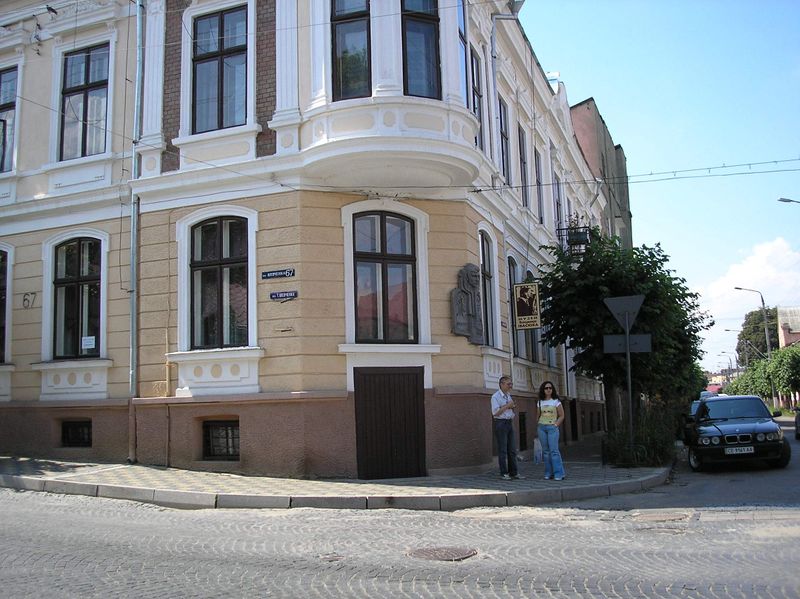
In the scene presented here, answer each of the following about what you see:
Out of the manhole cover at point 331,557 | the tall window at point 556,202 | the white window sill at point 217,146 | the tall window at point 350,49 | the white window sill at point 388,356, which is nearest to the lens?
the manhole cover at point 331,557

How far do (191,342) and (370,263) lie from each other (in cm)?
351

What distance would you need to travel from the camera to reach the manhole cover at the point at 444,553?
680 centimetres

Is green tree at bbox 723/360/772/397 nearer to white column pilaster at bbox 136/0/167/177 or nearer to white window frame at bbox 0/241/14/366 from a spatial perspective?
white column pilaster at bbox 136/0/167/177

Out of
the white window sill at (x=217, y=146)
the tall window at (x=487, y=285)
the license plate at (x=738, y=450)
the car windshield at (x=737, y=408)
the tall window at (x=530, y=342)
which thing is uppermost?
the white window sill at (x=217, y=146)

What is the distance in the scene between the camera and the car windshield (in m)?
15.5

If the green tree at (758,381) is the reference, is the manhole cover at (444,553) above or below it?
below

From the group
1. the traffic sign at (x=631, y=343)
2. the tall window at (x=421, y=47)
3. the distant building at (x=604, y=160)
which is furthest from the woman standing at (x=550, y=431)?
the distant building at (x=604, y=160)

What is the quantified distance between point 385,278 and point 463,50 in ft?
16.2

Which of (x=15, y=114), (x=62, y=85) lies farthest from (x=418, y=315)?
(x=15, y=114)

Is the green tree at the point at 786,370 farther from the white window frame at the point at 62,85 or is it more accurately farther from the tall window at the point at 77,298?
the white window frame at the point at 62,85

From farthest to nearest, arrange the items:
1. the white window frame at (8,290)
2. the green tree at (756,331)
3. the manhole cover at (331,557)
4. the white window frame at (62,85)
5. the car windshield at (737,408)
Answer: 1. the green tree at (756,331)
2. the car windshield at (737,408)
3. the white window frame at (8,290)
4. the white window frame at (62,85)
5. the manhole cover at (331,557)

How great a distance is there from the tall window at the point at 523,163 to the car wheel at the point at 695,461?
809cm

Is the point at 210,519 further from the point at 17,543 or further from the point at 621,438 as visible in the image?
the point at 621,438

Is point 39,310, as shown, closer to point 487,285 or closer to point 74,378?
point 74,378
